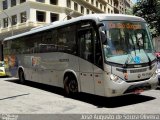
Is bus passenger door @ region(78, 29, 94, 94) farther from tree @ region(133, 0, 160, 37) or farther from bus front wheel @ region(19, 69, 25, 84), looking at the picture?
tree @ region(133, 0, 160, 37)

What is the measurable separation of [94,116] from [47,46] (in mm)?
6234

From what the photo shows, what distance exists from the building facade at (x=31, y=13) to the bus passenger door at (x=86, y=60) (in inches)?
1257

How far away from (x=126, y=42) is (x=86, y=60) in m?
1.54

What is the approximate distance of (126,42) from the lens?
10258mm

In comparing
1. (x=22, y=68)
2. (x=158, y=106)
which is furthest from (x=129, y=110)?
(x=22, y=68)

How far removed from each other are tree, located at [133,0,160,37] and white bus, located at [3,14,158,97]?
16800 mm

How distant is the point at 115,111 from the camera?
9336mm

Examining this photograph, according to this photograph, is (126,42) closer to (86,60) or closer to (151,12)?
(86,60)

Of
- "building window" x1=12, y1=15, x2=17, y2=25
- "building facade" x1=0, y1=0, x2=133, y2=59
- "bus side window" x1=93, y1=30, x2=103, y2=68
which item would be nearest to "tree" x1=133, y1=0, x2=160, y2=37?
"building facade" x1=0, y1=0, x2=133, y2=59

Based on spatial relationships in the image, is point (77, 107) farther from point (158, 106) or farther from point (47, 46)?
point (47, 46)

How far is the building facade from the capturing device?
45.0 m

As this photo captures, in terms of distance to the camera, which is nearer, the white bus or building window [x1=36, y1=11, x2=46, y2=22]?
the white bus

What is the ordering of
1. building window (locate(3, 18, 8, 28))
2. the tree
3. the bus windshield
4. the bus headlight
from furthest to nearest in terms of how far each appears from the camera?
building window (locate(3, 18, 8, 28))
the tree
the bus windshield
the bus headlight

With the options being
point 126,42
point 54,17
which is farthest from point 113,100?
point 54,17
